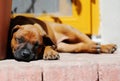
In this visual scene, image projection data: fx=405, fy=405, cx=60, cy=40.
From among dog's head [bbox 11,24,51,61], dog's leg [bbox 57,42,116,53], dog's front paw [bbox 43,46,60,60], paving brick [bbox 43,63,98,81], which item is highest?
dog's head [bbox 11,24,51,61]

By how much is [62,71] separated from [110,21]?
1747mm

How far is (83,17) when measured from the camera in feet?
16.4

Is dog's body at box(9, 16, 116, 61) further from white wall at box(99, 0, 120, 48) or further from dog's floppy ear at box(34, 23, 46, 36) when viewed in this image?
white wall at box(99, 0, 120, 48)

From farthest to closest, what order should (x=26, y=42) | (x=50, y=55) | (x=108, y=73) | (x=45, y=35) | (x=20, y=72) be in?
(x=45, y=35) → (x=26, y=42) → (x=50, y=55) → (x=108, y=73) → (x=20, y=72)

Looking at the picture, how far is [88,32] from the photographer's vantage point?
16.4ft

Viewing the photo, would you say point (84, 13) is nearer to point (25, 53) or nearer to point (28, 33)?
point (28, 33)

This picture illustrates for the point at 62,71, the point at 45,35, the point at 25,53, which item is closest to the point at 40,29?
the point at 45,35

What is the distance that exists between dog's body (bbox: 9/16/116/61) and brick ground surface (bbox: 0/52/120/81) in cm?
37

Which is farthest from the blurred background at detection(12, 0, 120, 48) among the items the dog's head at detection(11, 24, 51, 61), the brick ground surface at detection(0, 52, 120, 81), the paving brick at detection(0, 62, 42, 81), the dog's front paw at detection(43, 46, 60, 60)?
the paving brick at detection(0, 62, 42, 81)

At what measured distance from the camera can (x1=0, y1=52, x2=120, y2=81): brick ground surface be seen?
10.6 feet

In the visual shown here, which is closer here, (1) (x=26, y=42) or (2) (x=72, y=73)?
(2) (x=72, y=73)

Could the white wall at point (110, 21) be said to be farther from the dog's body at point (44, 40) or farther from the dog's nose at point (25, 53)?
the dog's nose at point (25, 53)

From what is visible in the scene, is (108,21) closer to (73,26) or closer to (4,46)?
(73,26)

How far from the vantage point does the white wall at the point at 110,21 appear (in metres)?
4.86
